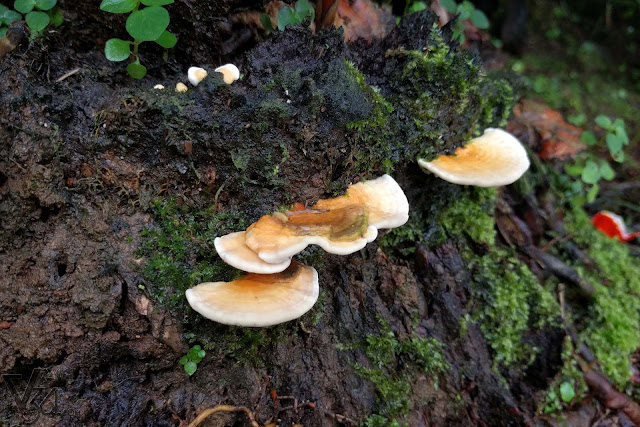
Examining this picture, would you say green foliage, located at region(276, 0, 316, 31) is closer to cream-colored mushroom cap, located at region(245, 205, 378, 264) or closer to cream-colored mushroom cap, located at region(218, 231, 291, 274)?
cream-colored mushroom cap, located at region(245, 205, 378, 264)

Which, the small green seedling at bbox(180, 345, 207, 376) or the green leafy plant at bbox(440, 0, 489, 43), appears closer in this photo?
the small green seedling at bbox(180, 345, 207, 376)

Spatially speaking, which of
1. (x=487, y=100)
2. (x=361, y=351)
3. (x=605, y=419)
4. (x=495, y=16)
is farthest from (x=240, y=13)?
(x=495, y=16)

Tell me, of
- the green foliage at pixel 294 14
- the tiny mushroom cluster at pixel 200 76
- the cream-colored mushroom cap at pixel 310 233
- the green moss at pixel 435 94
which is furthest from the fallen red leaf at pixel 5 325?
the green moss at pixel 435 94

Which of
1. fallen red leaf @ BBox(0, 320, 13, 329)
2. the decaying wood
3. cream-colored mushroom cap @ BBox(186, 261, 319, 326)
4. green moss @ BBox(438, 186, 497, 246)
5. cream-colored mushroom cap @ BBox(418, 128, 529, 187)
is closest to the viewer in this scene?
cream-colored mushroom cap @ BBox(186, 261, 319, 326)

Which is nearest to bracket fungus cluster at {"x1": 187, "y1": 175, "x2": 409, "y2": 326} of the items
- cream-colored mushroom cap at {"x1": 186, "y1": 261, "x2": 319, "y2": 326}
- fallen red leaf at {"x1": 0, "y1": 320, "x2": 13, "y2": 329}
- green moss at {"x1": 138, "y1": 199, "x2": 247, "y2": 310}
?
cream-colored mushroom cap at {"x1": 186, "y1": 261, "x2": 319, "y2": 326}

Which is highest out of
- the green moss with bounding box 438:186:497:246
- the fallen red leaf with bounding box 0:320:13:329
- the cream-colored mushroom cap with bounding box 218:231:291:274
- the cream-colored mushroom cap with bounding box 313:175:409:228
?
the cream-colored mushroom cap with bounding box 313:175:409:228

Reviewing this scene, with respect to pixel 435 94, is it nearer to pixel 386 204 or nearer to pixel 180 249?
pixel 386 204
